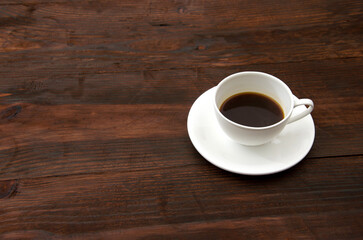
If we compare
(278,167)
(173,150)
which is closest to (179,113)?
(173,150)

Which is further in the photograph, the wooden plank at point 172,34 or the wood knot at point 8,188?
the wooden plank at point 172,34

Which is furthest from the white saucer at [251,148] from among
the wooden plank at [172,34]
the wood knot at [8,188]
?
the wood knot at [8,188]

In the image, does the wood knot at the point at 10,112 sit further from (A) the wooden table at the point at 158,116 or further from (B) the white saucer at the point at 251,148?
(B) the white saucer at the point at 251,148

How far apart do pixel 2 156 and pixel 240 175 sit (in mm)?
471

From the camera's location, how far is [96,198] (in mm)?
610

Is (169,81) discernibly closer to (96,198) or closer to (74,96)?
(74,96)

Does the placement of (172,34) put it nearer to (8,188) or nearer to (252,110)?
(252,110)

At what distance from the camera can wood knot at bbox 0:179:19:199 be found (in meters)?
0.63

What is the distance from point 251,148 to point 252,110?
0.24 feet

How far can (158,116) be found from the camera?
727 millimetres

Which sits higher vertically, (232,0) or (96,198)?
(232,0)

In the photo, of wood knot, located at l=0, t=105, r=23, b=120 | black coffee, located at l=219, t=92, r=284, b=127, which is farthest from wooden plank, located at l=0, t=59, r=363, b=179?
black coffee, located at l=219, t=92, r=284, b=127

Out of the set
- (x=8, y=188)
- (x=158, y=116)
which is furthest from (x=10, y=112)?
(x=158, y=116)

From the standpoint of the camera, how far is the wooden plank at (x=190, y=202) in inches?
22.3
